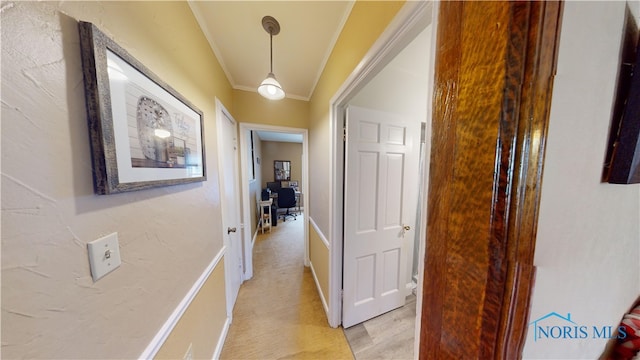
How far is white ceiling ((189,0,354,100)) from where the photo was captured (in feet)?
3.74

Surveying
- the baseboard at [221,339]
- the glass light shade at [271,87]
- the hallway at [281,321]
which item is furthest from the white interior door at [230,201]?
the glass light shade at [271,87]

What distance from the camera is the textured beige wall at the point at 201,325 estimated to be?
88 cm

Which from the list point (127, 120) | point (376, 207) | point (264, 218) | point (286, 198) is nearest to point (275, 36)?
point (127, 120)

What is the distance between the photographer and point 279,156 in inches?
221

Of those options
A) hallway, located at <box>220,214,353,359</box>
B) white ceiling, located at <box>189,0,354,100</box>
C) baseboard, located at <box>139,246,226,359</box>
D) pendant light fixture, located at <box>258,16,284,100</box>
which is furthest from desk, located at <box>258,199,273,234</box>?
pendant light fixture, located at <box>258,16,284,100</box>

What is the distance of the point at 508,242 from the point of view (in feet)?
0.64

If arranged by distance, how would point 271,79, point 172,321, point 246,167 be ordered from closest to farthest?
1. point 172,321
2. point 271,79
3. point 246,167

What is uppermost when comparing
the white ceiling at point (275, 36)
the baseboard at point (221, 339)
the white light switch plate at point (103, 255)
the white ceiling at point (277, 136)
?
the white ceiling at point (275, 36)

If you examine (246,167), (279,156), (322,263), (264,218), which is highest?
(279,156)

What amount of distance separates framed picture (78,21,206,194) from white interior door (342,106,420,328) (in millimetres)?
1062

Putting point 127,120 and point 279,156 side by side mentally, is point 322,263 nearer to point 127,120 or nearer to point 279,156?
point 127,120

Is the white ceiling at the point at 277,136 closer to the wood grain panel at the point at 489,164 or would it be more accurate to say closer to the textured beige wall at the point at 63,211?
the textured beige wall at the point at 63,211

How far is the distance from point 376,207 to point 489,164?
4.68 ft

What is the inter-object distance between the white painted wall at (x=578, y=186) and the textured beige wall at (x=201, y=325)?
1202mm
